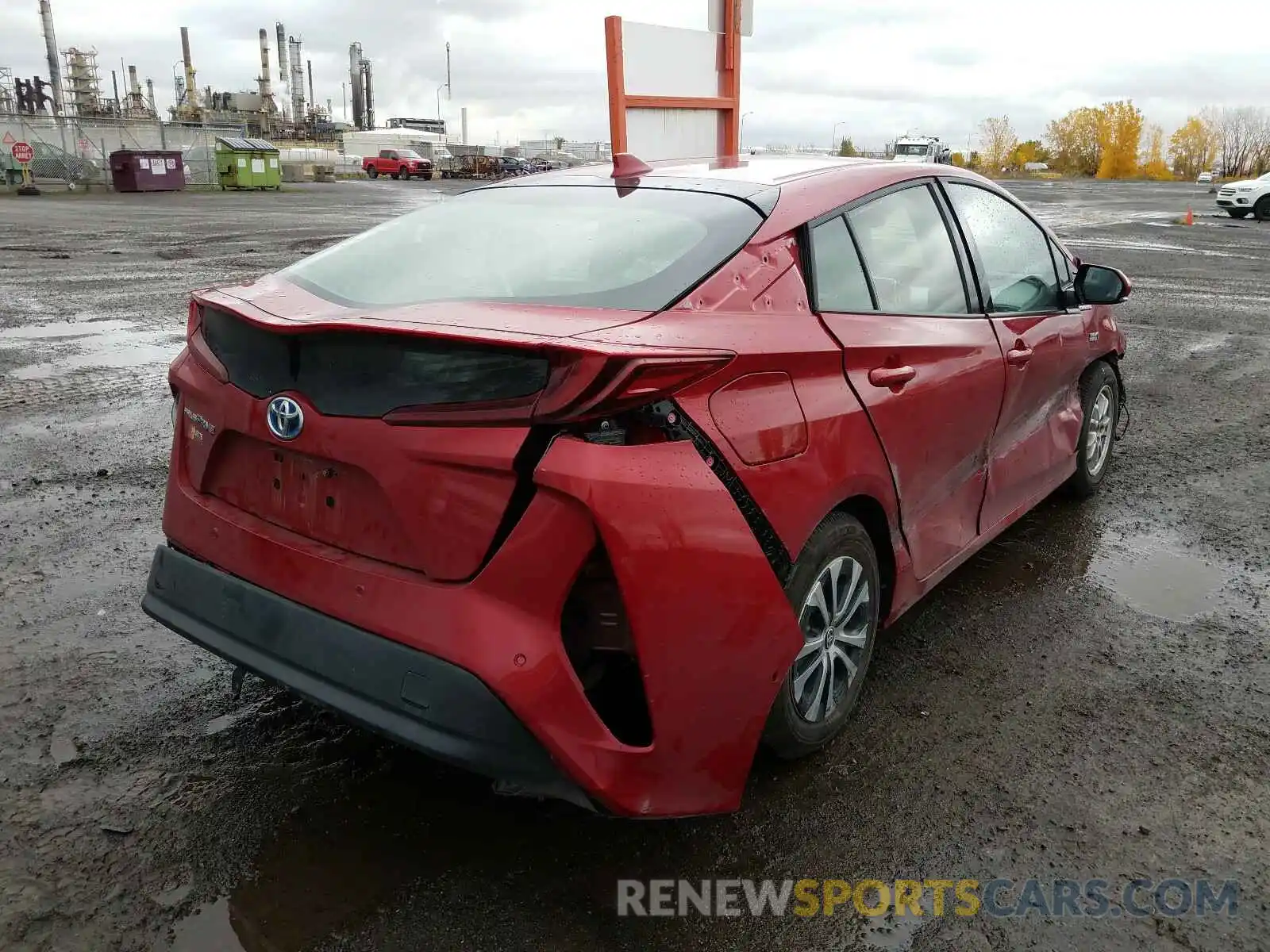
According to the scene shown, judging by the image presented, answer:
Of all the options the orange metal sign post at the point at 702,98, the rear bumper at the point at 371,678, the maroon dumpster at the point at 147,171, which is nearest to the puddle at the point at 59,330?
the orange metal sign post at the point at 702,98

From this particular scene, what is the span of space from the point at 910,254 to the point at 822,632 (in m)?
1.35

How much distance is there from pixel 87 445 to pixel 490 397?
460 cm

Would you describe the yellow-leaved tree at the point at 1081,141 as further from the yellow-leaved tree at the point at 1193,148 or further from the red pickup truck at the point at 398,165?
the red pickup truck at the point at 398,165

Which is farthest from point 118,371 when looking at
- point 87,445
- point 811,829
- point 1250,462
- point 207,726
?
point 1250,462

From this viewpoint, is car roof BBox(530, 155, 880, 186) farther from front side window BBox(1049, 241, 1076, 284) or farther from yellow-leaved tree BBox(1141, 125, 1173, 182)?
yellow-leaved tree BBox(1141, 125, 1173, 182)

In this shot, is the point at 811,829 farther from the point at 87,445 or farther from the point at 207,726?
the point at 87,445

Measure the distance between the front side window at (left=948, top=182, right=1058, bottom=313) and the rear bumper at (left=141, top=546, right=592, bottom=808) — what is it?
8.25 ft

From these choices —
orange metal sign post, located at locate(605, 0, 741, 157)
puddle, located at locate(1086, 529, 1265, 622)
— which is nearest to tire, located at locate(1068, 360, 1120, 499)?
puddle, located at locate(1086, 529, 1265, 622)

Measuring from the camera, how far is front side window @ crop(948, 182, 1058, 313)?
3.77 meters

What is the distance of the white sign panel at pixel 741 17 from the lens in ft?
27.5

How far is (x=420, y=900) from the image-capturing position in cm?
234

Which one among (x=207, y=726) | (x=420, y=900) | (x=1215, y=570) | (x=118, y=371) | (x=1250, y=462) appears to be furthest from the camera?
(x=118, y=371)

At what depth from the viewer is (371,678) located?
7.34 feet

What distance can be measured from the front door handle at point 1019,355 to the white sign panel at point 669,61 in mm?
4660
